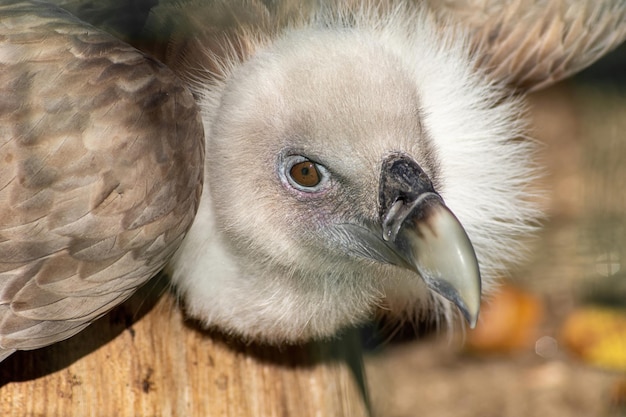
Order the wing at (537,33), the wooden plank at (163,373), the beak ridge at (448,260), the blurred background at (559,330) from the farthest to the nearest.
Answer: the blurred background at (559,330) < the wing at (537,33) < the wooden plank at (163,373) < the beak ridge at (448,260)

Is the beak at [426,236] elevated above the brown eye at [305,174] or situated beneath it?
elevated above

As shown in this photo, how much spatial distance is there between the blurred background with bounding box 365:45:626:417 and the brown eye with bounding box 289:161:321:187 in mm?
1540

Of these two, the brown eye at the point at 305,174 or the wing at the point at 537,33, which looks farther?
the wing at the point at 537,33

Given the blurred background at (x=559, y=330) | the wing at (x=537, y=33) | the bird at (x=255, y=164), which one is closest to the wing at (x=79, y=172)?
the bird at (x=255, y=164)

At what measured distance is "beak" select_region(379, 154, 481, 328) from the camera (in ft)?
5.04

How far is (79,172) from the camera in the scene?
1571 mm

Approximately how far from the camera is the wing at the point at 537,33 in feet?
7.54

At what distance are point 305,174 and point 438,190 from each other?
26cm

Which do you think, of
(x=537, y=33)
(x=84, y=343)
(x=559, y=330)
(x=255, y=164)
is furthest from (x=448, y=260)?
(x=559, y=330)

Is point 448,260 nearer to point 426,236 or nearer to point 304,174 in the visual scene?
point 426,236

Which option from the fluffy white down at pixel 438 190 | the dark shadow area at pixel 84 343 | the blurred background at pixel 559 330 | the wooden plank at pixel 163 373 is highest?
the fluffy white down at pixel 438 190

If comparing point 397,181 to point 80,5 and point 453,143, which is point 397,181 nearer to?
point 453,143

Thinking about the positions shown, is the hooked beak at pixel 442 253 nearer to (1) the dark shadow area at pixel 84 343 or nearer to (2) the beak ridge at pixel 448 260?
(2) the beak ridge at pixel 448 260

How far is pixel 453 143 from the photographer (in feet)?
6.45
